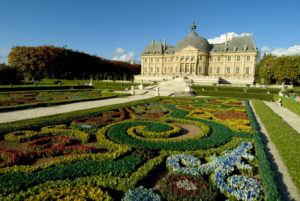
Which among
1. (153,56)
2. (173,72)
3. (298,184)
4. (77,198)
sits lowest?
(298,184)

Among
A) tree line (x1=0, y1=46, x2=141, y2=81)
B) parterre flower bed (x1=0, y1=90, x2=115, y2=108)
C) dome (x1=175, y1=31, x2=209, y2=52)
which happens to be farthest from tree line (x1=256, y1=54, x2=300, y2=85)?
tree line (x1=0, y1=46, x2=141, y2=81)

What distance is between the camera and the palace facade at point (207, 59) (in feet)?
186

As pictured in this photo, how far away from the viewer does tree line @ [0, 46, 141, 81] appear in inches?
1591

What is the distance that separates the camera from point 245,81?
47.1 m

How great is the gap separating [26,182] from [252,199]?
14.7 ft

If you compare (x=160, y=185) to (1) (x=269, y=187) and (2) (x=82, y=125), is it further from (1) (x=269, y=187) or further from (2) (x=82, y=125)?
(2) (x=82, y=125)

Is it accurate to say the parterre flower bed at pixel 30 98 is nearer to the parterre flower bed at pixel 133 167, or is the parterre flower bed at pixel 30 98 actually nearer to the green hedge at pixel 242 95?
the parterre flower bed at pixel 133 167

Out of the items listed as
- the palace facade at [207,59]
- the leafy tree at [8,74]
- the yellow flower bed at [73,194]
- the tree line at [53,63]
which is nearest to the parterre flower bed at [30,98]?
the yellow flower bed at [73,194]

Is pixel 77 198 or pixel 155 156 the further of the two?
pixel 155 156

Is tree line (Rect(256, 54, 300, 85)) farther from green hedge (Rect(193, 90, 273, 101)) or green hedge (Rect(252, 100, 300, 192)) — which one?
green hedge (Rect(252, 100, 300, 192))

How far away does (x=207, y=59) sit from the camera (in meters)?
61.7

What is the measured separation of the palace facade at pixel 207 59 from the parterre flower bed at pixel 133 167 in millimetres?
46868

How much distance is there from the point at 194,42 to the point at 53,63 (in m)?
42.6

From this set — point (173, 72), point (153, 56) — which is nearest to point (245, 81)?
point (173, 72)
